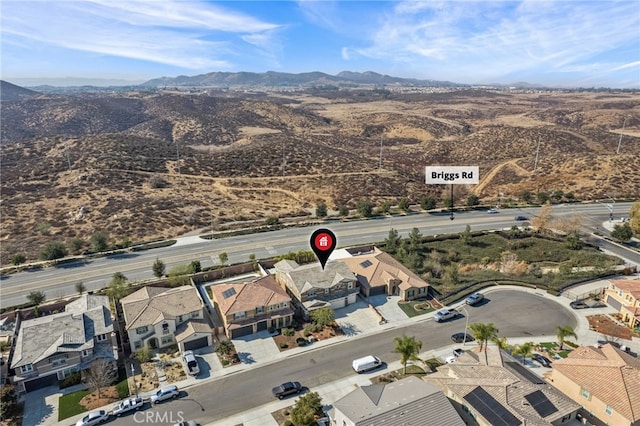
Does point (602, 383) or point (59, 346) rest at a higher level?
point (59, 346)

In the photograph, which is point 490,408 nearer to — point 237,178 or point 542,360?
point 542,360

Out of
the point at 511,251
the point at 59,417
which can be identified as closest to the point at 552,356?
the point at 511,251

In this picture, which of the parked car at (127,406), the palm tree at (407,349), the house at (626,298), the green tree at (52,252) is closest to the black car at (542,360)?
the palm tree at (407,349)

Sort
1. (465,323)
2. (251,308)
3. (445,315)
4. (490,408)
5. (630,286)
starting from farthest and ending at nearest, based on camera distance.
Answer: (630,286), (445,315), (465,323), (251,308), (490,408)

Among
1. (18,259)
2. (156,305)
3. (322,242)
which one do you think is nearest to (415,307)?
(322,242)

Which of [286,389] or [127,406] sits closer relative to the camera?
[127,406]

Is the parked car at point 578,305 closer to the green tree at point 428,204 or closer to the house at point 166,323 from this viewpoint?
the green tree at point 428,204

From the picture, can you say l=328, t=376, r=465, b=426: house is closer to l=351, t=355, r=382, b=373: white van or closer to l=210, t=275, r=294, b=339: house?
l=351, t=355, r=382, b=373: white van
